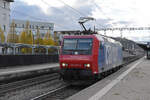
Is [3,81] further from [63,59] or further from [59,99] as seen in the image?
[59,99]

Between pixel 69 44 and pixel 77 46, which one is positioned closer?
pixel 77 46

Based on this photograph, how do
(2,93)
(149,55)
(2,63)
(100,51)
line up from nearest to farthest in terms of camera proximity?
(2,93), (100,51), (2,63), (149,55)

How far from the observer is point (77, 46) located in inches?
464

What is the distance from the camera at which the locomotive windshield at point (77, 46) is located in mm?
11508

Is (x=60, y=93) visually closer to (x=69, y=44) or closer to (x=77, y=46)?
(x=77, y=46)

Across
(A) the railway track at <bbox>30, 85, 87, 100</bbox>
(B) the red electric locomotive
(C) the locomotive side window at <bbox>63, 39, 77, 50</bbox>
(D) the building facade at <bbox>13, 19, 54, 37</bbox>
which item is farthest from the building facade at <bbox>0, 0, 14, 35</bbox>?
(A) the railway track at <bbox>30, 85, 87, 100</bbox>

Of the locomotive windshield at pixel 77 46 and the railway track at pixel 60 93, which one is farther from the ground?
the locomotive windshield at pixel 77 46

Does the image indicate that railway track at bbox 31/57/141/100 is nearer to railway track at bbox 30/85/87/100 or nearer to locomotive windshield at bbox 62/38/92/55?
railway track at bbox 30/85/87/100

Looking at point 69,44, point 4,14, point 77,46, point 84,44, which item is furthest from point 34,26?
Answer: point 84,44

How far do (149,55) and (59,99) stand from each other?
41347mm

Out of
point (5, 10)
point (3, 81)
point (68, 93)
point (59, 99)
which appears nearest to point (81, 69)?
point (68, 93)

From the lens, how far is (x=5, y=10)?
2095 inches

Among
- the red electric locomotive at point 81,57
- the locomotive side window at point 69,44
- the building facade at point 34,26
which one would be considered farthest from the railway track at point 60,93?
the building facade at point 34,26

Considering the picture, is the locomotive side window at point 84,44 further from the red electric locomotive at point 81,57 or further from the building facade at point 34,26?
the building facade at point 34,26
